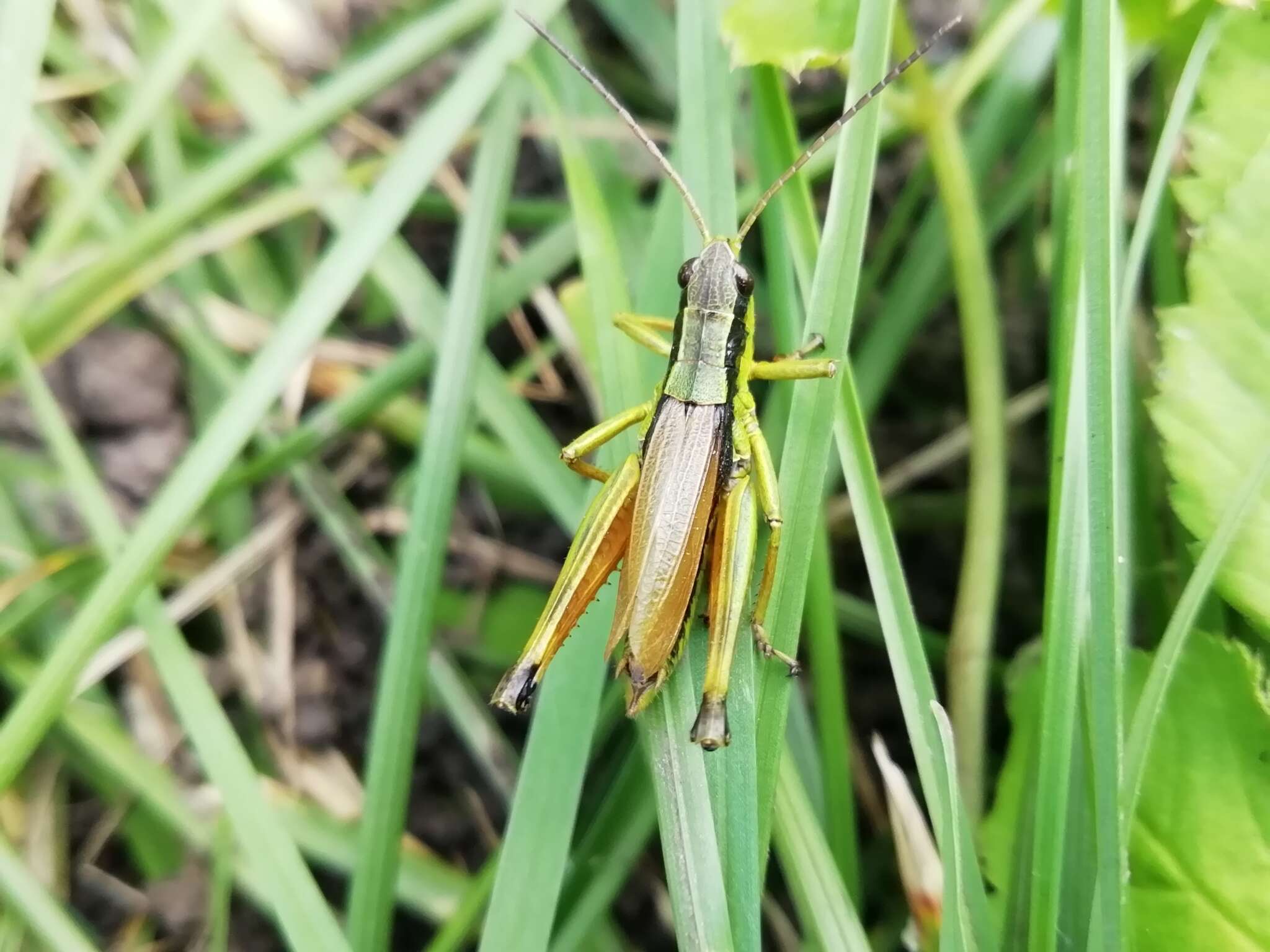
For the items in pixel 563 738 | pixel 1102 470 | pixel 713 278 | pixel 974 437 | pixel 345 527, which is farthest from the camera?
pixel 345 527

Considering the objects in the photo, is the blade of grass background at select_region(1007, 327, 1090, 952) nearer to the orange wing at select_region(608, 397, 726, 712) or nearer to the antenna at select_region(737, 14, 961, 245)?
the antenna at select_region(737, 14, 961, 245)

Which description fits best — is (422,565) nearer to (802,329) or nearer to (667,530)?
(667,530)

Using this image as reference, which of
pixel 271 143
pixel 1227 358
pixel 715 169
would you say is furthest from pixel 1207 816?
pixel 271 143

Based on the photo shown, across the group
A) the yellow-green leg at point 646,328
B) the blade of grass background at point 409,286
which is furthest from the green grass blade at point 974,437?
the blade of grass background at point 409,286

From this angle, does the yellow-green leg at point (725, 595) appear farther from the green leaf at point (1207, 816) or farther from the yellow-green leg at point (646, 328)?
the green leaf at point (1207, 816)

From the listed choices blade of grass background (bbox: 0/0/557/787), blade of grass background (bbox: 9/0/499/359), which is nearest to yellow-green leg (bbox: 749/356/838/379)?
blade of grass background (bbox: 0/0/557/787)
